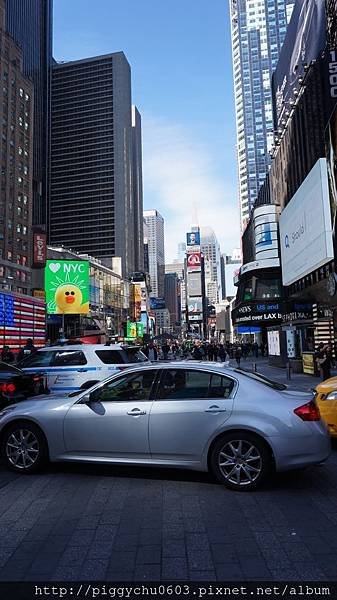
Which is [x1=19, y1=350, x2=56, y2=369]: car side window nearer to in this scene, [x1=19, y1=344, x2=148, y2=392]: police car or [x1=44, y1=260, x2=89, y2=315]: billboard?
[x1=19, y1=344, x2=148, y2=392]: police car

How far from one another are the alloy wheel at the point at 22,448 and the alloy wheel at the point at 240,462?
2.45 metres

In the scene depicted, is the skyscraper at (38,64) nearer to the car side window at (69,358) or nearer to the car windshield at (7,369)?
the car side window at (69,358)

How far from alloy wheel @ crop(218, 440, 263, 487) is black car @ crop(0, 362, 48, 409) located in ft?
15.3

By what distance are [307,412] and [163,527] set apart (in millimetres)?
2145

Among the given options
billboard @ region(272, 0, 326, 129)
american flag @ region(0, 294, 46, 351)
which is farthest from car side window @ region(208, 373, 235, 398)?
billboard @ region(272, 0, 326, 129)

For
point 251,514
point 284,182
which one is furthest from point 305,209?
point 251,514

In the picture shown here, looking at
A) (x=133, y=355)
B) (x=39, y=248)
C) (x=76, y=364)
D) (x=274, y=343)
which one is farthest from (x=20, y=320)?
(x=39, y=248)

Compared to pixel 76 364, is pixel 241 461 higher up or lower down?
lower down

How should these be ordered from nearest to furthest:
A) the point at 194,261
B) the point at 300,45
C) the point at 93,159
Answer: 1. the point at 300,45
2. the point at 194,261
3. the point at 93,159

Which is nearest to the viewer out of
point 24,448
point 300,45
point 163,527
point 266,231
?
point 163,527

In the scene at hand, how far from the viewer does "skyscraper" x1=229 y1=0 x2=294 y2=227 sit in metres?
170

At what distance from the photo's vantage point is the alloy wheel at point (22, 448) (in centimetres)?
612

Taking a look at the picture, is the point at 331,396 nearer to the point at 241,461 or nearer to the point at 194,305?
the point at 241,461

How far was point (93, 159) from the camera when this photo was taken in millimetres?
182125
